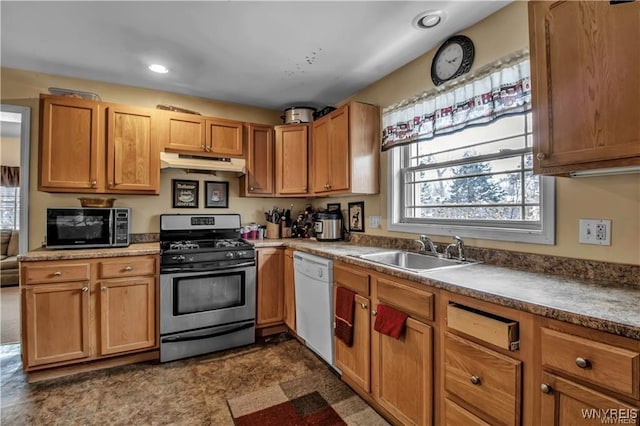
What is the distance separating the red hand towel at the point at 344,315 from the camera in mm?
2102

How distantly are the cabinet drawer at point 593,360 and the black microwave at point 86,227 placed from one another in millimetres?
2991

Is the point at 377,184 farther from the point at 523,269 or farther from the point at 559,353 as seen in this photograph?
the point at 559,353

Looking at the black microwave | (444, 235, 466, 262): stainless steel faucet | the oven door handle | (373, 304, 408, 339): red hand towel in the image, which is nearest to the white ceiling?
the black microwave

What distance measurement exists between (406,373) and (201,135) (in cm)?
278

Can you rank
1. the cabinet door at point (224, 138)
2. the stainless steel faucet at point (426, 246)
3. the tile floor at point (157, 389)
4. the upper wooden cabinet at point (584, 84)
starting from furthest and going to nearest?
1. the cabinet door at point (224, 138)
2. the stainless steel faucet at point (426, 246)
3. the tile floor at point (157, 389)
4. the upper wooden cabinet at point (584, 84)

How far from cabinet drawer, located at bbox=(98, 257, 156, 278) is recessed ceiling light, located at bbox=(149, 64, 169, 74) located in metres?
1.63

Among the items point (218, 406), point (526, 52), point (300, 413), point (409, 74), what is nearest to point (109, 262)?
point (218, 406)

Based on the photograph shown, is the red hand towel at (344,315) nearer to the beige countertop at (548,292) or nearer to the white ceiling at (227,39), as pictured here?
the beige countertop at (548,292)

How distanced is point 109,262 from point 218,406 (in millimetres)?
1408

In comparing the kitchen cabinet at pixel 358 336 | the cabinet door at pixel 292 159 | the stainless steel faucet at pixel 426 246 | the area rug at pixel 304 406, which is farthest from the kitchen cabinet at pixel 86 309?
the stainless steel faucet at pixel 426 246

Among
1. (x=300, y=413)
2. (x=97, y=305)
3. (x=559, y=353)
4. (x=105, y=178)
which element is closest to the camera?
(x=559, y=353)

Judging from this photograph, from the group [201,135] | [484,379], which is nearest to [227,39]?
[201,135]

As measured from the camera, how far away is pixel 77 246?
2502 millimetres

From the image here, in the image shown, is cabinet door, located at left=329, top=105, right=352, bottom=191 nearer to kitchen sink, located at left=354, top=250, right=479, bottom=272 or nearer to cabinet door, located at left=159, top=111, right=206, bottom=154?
kitchen sink, located at left=354, top=250, right=479, bottom=272
